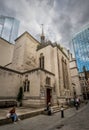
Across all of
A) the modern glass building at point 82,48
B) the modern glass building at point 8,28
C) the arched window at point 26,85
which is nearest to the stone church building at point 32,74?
the arched window at point 26,85

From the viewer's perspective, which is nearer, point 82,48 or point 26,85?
point 26,85

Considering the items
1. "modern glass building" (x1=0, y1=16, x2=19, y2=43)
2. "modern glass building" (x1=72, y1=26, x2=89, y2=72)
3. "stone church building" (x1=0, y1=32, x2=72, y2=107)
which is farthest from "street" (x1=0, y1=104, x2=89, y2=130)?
"modern glass building" (x1=72, y1=26, x2=89, y2=72)

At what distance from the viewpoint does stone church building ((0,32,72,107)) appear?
12836 millimetres

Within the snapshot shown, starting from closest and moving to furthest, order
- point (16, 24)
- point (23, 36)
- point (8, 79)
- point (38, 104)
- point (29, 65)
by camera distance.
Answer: point (38, 104) < point (8, 79) < point (29, 65) < point (23, 36) < point (16, 24)

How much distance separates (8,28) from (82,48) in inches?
1805

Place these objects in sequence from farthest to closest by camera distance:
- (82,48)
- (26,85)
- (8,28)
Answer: (82,48) < (8,28) < (26,85)

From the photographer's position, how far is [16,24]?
6309cm

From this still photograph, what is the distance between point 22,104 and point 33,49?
38.6 ft

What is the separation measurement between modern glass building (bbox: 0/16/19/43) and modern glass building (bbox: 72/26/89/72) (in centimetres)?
3914

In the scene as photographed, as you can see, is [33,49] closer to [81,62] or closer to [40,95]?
[40,95]

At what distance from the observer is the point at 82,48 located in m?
58.7

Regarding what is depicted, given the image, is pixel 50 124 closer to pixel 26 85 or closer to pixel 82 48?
pixel 26 85

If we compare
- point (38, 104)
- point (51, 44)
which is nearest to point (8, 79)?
point (38, 104)

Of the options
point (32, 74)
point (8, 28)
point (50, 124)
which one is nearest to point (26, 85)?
point (32, 74)
